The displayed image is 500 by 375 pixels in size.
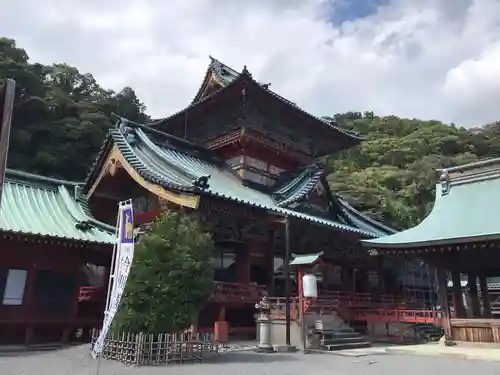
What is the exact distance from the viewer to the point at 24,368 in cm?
1077

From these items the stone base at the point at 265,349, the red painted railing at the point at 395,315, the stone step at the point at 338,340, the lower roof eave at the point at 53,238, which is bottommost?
the stone base at the point at 265,349

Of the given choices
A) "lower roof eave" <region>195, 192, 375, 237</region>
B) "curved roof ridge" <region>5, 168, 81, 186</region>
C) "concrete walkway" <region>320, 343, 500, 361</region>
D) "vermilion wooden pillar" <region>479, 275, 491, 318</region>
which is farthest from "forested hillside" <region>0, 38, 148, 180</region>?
"vermilion wooden pillar" <region>479, 275, 491, 318</region>

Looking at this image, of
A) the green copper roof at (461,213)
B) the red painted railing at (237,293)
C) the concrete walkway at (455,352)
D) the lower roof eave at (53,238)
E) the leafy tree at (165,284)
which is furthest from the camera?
the red painted railing at (237,293)

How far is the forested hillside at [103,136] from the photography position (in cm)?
4069

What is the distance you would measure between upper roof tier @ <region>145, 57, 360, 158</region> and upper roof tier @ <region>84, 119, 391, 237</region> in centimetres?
243

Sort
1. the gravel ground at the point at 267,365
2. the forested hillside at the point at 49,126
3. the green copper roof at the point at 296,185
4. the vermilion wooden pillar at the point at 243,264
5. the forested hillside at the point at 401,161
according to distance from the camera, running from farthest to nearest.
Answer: the forested hillside at the point at 401,161 < the forested hillside at the point at 49,126 < the green copper roof at the point at 296,185 < the vermilion wooden pillar at the point at 243,264 < the gravel ground at the point at 267,365

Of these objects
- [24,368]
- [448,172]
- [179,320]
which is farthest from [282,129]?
[24,368]

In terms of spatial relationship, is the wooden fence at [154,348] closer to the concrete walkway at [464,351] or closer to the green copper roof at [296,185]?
the concrete walkway at [464,351]

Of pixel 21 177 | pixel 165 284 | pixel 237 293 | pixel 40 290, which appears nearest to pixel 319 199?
pixel 237 293

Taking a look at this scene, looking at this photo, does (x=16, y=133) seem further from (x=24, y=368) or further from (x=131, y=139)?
(x=24, y=368)

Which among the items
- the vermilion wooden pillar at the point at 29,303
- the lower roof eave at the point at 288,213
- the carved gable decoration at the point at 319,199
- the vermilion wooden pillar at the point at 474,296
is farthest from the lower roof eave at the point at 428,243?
the vermilion wooden pillar at the point at 29,303

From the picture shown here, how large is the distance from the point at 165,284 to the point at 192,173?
24.5 feet

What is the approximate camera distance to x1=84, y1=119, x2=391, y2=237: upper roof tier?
17.8m

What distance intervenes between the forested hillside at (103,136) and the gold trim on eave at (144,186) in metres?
5.65
